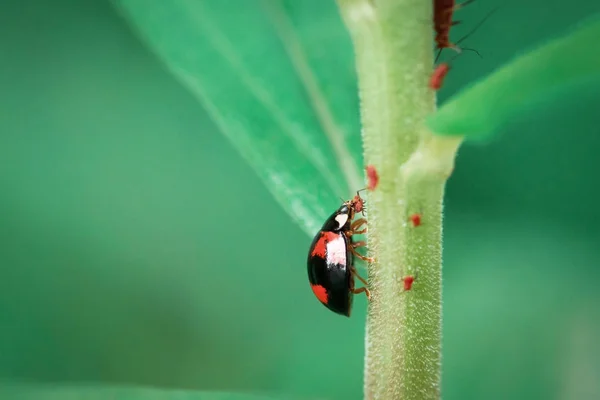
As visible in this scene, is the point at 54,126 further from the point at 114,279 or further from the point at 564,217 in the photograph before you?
the point at 564,217

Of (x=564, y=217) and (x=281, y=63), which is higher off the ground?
(x=564, y=217)

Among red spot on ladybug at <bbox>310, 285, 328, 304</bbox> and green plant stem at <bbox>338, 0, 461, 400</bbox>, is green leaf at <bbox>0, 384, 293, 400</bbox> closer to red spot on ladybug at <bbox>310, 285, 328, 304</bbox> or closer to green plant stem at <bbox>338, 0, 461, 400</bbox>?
green plant stem at <bbox>338, 0, 461, 400</bbox>

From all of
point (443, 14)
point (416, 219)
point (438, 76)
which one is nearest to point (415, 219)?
point (416, 219)

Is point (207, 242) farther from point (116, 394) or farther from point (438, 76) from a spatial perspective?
point (438, 76)

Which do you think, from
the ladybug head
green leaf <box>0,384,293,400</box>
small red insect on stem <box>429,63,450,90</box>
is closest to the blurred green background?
the ladybug head

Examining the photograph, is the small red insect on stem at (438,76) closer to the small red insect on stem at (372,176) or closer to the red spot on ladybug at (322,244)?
the small red insect on stem at (372,176)

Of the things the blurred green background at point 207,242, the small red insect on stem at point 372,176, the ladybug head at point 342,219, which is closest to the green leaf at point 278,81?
the ladybug head at point 342,219

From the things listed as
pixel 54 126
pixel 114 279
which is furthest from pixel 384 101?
pixel 54 126
